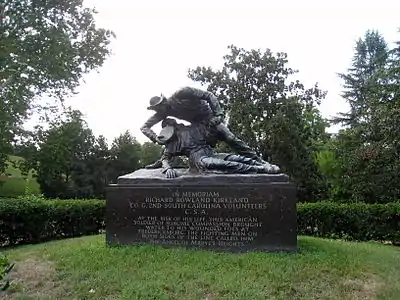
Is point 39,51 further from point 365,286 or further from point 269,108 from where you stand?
point 365,286

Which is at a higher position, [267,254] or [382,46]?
[382,46]

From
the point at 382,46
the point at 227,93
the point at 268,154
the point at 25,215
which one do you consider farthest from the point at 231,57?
the point at 382,46

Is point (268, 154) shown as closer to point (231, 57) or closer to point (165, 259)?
point (231, 57)

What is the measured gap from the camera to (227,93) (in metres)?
21.3

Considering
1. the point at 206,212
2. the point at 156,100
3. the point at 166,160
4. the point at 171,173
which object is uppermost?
the point at 156,100

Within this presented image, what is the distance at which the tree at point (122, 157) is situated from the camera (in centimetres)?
3122

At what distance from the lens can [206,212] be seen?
708 cm

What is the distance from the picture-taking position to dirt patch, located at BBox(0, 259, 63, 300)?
17.7 ft

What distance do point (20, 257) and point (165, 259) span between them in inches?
99.9

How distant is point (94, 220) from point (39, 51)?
8846mm

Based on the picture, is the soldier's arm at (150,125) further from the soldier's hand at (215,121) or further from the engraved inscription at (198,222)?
the engraved inscription at (198,222)

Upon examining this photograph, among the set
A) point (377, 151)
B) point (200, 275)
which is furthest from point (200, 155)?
point (377, 151)

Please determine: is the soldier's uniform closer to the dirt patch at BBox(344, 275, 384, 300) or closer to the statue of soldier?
the statue of soldier

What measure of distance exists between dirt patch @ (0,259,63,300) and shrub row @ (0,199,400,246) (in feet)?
10.9
